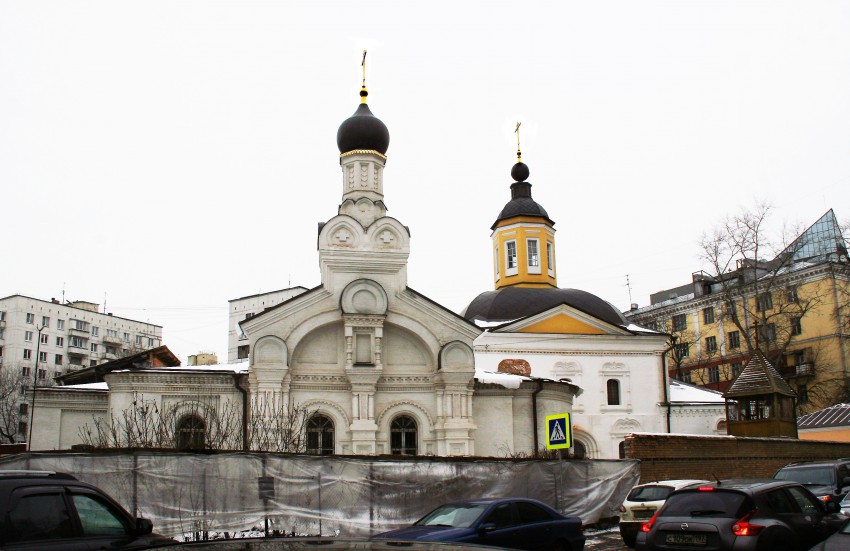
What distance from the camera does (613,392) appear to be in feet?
128

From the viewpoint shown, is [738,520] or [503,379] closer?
[738,520]

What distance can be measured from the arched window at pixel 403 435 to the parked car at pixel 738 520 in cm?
1562

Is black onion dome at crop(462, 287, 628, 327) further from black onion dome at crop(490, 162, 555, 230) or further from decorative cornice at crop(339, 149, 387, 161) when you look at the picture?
decorative cornice at crop(339, 149, 387, 161)

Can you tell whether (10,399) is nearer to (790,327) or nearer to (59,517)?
(790,327)

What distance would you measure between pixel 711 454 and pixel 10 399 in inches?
2189

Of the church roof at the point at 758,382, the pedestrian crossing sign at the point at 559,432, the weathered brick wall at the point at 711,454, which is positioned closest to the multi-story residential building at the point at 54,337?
the church roof at the point at 758,382

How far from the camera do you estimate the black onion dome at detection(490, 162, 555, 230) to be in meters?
44.5

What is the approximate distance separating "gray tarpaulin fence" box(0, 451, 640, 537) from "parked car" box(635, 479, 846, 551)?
576 centimetres

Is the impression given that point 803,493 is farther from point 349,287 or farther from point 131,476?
point 349,287

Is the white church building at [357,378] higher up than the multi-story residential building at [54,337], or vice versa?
the multi-story residential building at [54,337]

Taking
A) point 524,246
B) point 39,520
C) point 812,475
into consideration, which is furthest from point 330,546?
point 524,246

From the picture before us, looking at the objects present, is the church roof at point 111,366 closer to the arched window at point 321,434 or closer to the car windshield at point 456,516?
the arched window at point 321,434

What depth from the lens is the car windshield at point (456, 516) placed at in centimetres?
1169

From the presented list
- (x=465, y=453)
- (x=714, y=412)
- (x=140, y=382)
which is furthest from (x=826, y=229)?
(x=140, y=382)
